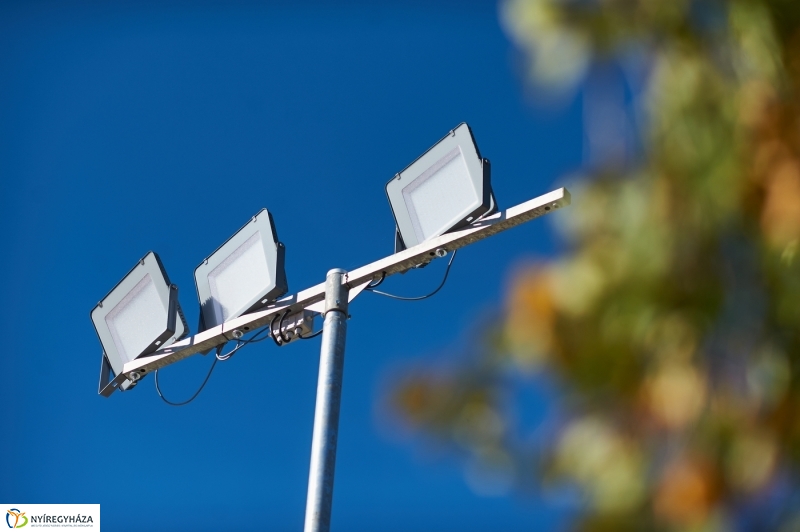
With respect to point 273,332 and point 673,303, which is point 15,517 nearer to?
point 273,332

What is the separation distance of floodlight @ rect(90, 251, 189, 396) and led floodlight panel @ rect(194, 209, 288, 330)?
22 cm

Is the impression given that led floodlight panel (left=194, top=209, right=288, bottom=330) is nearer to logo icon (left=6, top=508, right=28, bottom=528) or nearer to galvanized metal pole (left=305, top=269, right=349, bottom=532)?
Answer: galvanized metal pole (left=305, top=269, right=349, bottom=532)

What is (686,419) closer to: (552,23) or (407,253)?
(552,23)

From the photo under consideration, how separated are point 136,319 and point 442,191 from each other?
2640mm

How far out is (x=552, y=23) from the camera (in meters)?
1.46

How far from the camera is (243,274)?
22.6 feet

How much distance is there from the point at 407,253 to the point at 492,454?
4543mm

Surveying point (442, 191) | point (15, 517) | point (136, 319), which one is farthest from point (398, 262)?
point (15, 517)

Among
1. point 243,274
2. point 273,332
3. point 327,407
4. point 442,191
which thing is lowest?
point 327,407

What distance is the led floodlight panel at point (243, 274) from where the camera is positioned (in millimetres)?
6566

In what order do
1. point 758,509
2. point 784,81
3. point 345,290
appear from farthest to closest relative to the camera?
point 345,290 < point 784,81 < point 758,509

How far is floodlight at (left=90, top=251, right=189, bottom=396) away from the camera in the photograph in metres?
7.08

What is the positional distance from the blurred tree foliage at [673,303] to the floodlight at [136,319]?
5.81 m

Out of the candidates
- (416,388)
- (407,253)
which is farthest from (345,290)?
(416,388)
